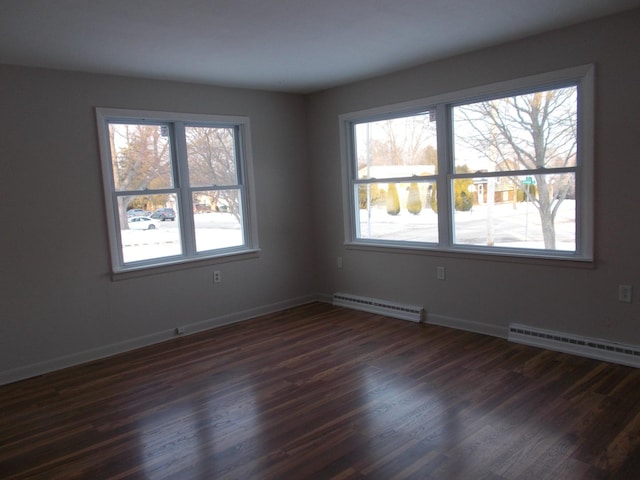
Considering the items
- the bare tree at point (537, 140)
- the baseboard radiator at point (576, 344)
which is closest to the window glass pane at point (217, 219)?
the bare tree at point (537, 140)

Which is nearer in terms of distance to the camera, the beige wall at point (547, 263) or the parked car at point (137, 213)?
the beige wall at point (547, 263)

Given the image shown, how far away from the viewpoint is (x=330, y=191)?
5516mm

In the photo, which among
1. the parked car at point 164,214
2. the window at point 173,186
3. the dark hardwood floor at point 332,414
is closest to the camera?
the dark hardwood floor at point 332,414

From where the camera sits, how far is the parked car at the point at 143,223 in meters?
4.39

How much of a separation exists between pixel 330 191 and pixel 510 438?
3.51m

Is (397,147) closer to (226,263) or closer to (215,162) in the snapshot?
(215,162)

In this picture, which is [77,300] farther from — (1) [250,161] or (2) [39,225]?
(1) [250,161]

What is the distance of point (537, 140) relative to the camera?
3.80m

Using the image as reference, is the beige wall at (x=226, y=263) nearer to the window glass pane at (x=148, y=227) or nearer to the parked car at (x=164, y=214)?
the window glass pane at (x=148, y=227)

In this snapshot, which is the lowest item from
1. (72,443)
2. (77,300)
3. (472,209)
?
(72,443)

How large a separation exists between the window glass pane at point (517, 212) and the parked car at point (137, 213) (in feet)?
9.59

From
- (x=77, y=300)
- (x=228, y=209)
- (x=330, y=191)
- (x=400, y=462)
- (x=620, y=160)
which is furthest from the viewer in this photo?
(x=330, y=191)

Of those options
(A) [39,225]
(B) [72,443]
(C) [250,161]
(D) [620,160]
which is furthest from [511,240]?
(A) [39,225]

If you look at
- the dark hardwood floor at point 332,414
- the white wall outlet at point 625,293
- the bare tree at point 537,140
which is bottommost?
the dark hardwood floor at point 332,414
